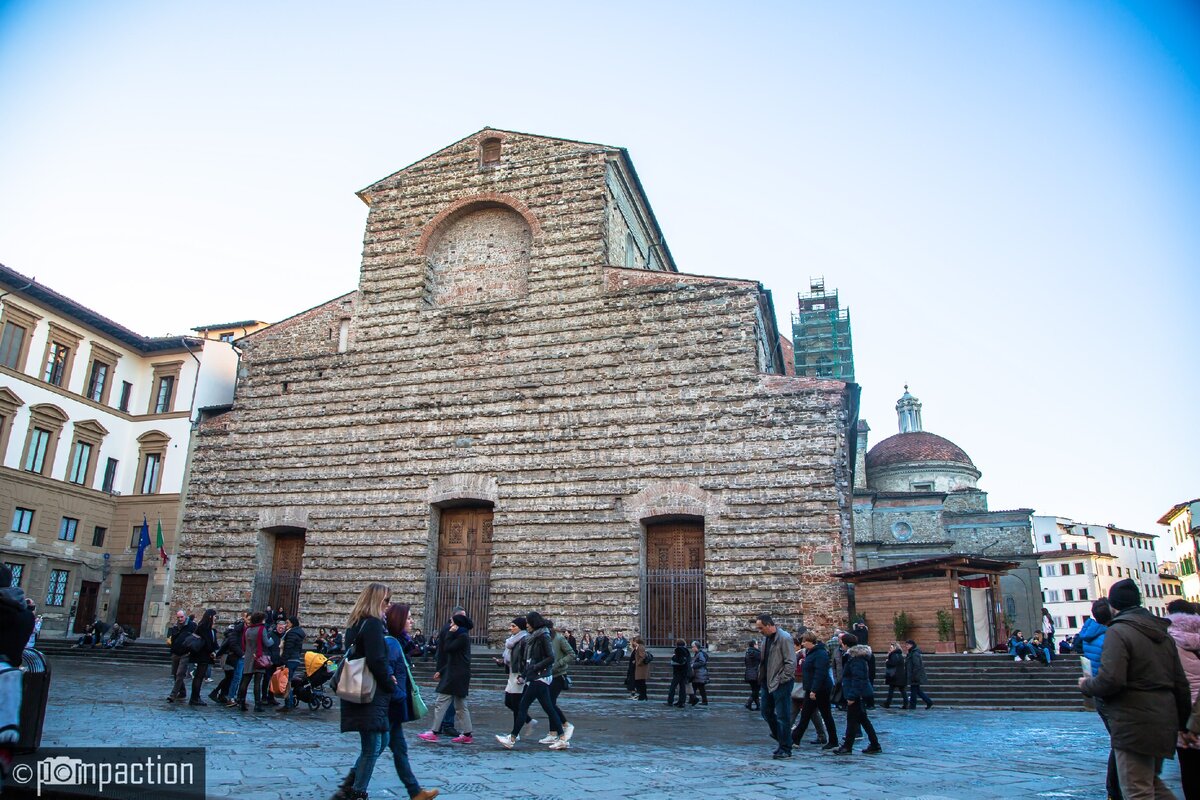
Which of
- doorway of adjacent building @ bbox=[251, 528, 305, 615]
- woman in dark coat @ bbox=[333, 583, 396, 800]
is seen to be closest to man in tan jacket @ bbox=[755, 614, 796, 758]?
woman in dark coat @ bbox=[333, 583, 396, 800]

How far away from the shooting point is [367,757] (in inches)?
217

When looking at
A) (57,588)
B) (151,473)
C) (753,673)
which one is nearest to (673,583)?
(753,673)

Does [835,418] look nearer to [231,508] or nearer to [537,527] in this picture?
[537,527]

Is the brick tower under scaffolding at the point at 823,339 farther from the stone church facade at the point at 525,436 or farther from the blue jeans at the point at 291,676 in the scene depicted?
the blue jeans at the point at 291,676

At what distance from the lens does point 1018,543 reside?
125 ft

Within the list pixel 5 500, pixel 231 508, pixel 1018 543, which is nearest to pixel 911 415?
pixel 1018 543

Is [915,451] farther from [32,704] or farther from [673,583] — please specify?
[32,704]

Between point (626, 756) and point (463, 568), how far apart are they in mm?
12241

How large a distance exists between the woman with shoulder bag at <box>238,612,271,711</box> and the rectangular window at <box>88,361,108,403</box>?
727 inches

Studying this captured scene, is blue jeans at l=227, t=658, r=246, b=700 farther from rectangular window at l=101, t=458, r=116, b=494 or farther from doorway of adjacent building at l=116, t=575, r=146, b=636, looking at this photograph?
rectangular window at l=101, t=458, r=116, b=494

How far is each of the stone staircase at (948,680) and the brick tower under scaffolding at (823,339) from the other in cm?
3371

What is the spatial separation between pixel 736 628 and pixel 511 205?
36.9 feet

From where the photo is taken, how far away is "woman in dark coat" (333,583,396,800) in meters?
5.50

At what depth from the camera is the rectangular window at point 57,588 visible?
80.8 ft
